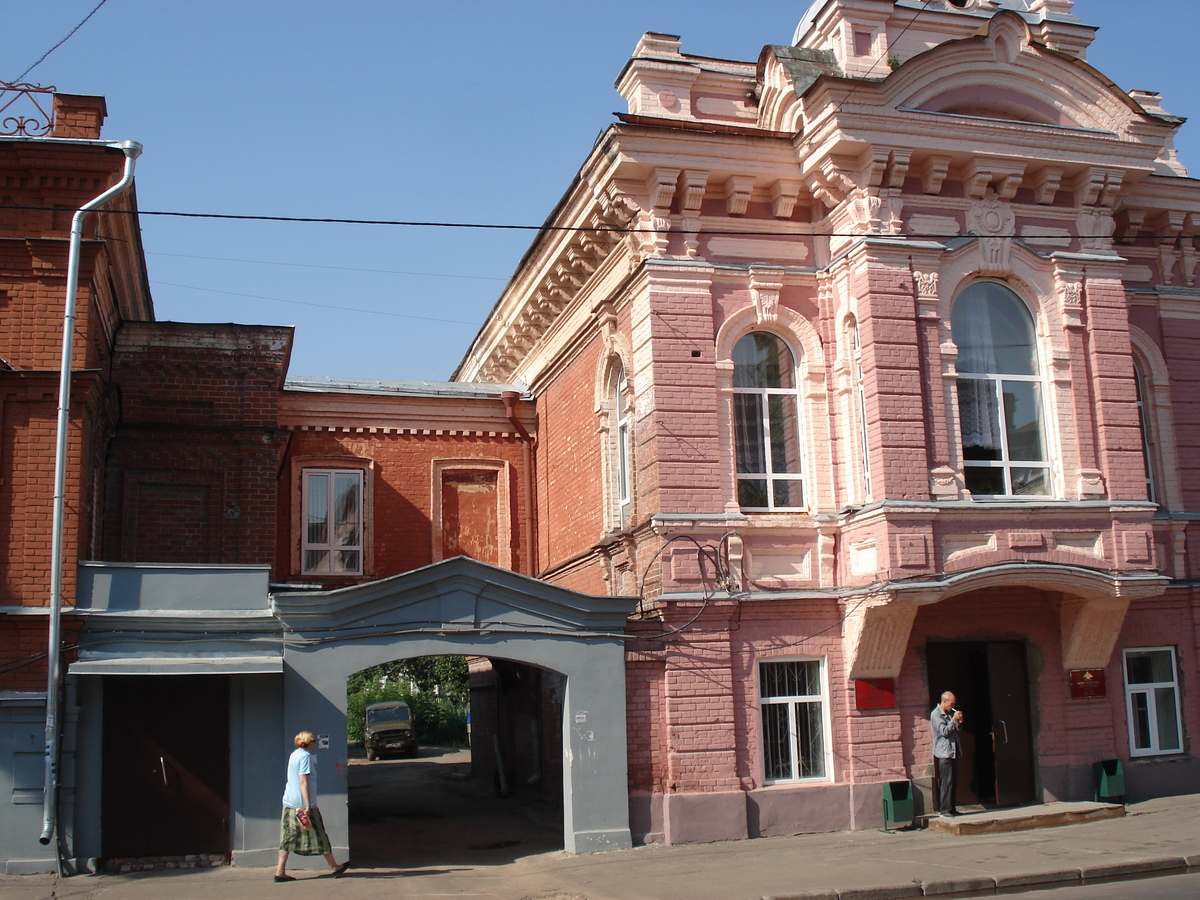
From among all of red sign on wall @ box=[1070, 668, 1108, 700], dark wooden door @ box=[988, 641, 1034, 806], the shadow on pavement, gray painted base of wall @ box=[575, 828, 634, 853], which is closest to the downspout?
the shadow on pavement

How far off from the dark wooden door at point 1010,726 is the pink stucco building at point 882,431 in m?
0.04

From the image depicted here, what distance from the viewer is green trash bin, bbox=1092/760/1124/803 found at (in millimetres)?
14359

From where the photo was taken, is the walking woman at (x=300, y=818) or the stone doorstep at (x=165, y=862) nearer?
the walking woman at (x=300, y=818)

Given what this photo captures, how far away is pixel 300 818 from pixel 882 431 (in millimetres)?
7810

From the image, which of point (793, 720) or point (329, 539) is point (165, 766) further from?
point (793, 720)

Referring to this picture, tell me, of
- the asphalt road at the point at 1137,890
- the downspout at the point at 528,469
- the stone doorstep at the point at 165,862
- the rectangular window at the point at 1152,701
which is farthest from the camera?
the downspout at the point at 528,469

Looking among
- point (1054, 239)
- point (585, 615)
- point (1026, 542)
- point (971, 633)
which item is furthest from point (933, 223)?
point (585, 615)

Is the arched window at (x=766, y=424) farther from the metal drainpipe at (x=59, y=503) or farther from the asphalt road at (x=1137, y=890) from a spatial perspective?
the metal drainpipe at (x=59, y=503)

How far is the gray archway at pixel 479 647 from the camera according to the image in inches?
492

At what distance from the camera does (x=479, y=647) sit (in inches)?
515

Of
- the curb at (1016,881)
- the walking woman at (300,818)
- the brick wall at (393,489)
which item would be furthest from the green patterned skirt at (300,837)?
the brick wall at (393,489)

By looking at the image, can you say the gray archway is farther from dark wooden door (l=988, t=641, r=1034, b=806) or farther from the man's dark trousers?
dark wooden door (l=988, t=641, r=1034, b=806)

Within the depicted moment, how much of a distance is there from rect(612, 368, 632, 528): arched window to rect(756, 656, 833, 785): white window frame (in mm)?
3166

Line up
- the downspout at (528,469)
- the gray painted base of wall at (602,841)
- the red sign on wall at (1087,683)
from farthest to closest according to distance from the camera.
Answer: the downspout at (528,469) → the red sign on wall at (1087,683) → the gray painted base of wall at (602,841)
